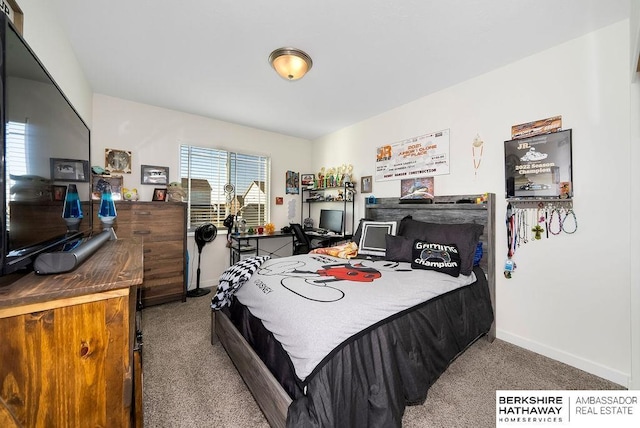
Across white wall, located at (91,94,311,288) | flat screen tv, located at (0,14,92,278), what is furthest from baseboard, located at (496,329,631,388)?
white wall, located at (91,94,311,288)

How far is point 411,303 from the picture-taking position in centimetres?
→ 161

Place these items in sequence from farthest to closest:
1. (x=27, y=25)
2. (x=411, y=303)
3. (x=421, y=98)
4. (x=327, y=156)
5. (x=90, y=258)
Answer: (x=327, y=156) → (x=421, y=98) → (x=411, y=303) → (x=27, y=25) → (x=90, y=258)

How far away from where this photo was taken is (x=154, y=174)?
11.1 ft

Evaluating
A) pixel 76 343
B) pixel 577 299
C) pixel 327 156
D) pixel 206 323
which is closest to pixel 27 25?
pixel 76 343

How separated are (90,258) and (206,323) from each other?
1832 mm

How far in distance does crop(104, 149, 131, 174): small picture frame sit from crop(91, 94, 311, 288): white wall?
0.15 ft

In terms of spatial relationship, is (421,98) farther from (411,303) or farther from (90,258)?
(90,258)

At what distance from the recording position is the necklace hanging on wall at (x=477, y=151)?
8.27ft

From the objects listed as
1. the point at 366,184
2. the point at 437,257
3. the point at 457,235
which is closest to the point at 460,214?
the point at 457,235

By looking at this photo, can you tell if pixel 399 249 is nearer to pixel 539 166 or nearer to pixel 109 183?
pixel 539 166

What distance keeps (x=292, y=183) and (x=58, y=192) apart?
3.68 metres

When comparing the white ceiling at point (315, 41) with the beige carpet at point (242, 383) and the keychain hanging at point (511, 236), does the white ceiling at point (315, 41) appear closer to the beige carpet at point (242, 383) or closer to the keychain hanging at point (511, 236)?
the keychain hanging at point (511, 236)

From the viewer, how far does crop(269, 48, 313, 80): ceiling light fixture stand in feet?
6.84

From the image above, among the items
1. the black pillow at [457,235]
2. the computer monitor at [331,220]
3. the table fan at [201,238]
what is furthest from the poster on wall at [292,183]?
the black pillow at [457,235]
